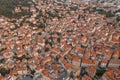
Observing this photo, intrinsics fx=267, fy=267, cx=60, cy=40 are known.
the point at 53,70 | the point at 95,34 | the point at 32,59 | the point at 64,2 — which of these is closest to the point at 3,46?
the point at 32,59

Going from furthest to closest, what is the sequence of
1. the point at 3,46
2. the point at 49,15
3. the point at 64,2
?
the point at 64,2 → the point at 49,15 → the point at 3,46

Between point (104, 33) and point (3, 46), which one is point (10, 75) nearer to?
point (3, 46)

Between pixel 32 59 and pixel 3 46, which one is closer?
pixel 32 59

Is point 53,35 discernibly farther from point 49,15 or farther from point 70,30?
point 49,15

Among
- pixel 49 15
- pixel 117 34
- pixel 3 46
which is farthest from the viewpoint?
pixel 49 15

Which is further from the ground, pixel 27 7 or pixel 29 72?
pixel 27 7

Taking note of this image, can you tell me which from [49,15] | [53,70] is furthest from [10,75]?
[49,15]
